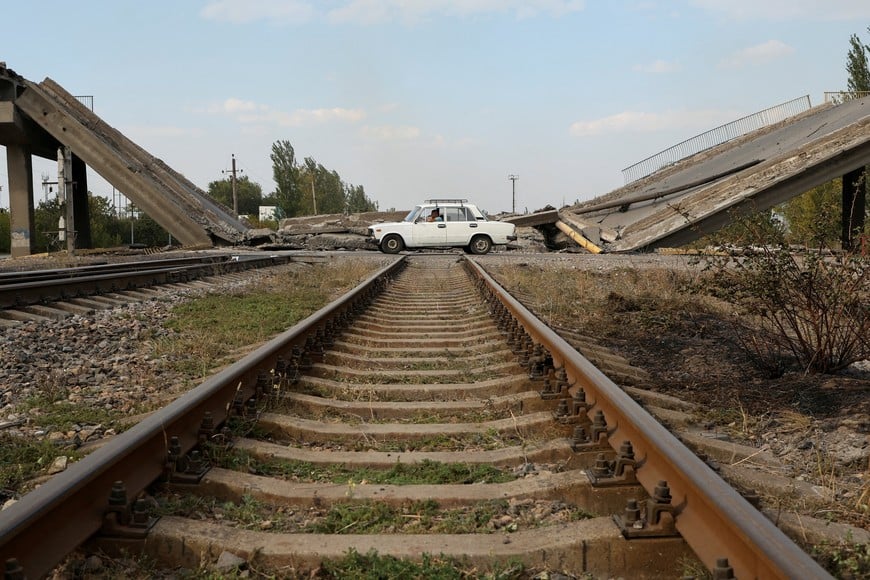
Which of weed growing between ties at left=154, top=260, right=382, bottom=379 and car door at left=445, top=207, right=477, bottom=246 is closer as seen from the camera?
weed growing between ties at left=154, top=260, right=382, bottom=379

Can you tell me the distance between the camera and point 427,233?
25.1m

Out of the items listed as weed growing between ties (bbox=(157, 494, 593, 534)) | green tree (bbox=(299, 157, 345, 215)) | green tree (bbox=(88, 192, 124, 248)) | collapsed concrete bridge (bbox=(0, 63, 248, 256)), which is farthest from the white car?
green tree (bbox=(299, 157, 345, 215))

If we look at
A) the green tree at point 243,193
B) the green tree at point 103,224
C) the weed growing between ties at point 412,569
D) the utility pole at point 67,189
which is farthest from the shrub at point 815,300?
the green tree at point 243,193

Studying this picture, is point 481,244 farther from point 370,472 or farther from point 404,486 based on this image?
point 404,486

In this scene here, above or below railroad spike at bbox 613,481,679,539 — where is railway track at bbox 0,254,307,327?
above

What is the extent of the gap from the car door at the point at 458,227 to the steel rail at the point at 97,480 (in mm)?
21094

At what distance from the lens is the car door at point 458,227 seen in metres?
25.1

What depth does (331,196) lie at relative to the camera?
95812mm

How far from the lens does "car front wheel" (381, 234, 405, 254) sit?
25.1 metres

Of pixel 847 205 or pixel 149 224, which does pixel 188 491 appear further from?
pixel 149 224

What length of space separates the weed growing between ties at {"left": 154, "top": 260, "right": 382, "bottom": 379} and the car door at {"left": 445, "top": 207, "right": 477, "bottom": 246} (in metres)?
12.5

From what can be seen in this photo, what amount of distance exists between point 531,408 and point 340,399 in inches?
44.3

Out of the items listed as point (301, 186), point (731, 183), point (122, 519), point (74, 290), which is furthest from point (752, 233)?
point (301, 186)

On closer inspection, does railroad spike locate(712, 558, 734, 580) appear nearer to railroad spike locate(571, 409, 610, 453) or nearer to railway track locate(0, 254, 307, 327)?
railroad spike locate(571, 409, 610, 453)
